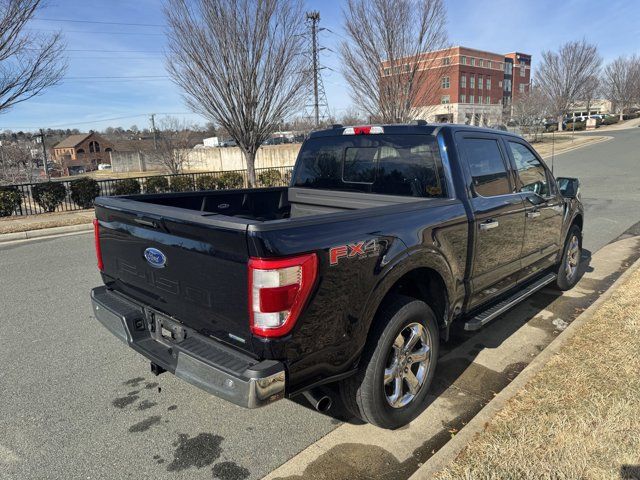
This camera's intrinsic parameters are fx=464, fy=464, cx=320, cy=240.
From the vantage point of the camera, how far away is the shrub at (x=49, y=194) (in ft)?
43.1

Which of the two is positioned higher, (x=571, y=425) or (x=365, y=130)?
(x=365, y=130)

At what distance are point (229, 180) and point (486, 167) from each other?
14.1 m

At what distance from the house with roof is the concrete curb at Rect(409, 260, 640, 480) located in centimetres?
9402

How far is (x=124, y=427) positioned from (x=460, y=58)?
7817 centimetres

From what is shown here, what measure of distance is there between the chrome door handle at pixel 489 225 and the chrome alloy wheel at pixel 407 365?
987mm

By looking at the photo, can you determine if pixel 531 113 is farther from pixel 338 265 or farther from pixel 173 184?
pixel 338 265

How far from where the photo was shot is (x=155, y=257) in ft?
9.12

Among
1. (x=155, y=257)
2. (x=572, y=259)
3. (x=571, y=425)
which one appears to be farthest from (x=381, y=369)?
(x=572, y=259)

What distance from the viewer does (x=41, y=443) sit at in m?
2.83

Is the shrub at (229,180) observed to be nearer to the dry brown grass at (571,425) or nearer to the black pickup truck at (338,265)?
the black pickup truck at (338,265)

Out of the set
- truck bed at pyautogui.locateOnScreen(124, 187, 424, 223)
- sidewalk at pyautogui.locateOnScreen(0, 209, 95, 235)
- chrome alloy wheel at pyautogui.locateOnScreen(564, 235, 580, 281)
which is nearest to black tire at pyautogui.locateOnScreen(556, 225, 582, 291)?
chrome alloy wheel at pyautogui.locateOnScreen(564, 235, 580, 281)

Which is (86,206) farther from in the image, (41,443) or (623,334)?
(623,334)

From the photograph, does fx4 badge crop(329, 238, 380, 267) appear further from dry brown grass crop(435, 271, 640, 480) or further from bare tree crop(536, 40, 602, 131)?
bare tree crop(536, 40, 602, 131)

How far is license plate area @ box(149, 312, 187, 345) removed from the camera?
2.73 metres
